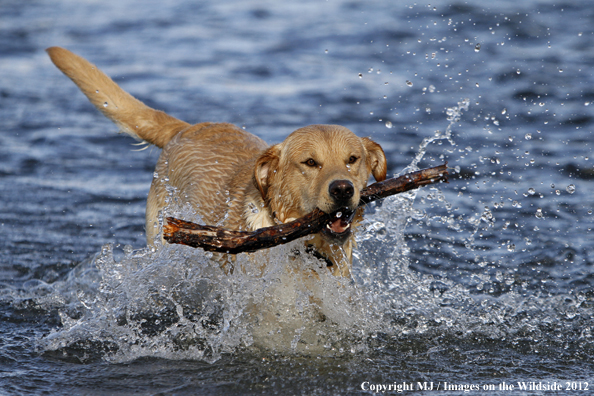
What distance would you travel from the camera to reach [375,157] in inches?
176

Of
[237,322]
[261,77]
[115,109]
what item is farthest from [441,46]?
[237,322]

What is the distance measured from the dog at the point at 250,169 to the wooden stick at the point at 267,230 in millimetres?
111

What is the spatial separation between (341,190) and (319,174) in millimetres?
328

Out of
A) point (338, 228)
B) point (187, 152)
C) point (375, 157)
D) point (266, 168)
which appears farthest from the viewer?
point (187, 152)

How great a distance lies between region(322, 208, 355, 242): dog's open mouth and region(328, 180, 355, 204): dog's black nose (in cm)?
16

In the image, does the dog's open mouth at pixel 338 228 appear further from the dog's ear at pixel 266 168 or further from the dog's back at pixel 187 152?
the dog's back at pixel 187 152

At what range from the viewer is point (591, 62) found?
1083 cm

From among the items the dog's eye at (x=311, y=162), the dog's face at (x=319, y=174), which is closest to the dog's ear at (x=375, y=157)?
the dog's face at (x=319, y=174)

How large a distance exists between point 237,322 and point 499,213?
334cm

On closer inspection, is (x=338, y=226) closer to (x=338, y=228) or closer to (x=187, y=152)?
(x=338, y=228)

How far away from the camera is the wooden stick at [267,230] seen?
11.2 feet

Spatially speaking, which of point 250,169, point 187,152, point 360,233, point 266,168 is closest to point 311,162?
point 266,168

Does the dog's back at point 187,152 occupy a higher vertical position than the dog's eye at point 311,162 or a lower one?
higher

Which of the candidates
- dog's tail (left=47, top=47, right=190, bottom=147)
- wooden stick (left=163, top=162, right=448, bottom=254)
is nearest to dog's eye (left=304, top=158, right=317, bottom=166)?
wooden stick (left=163, top=162, right=448, bottom=254)
